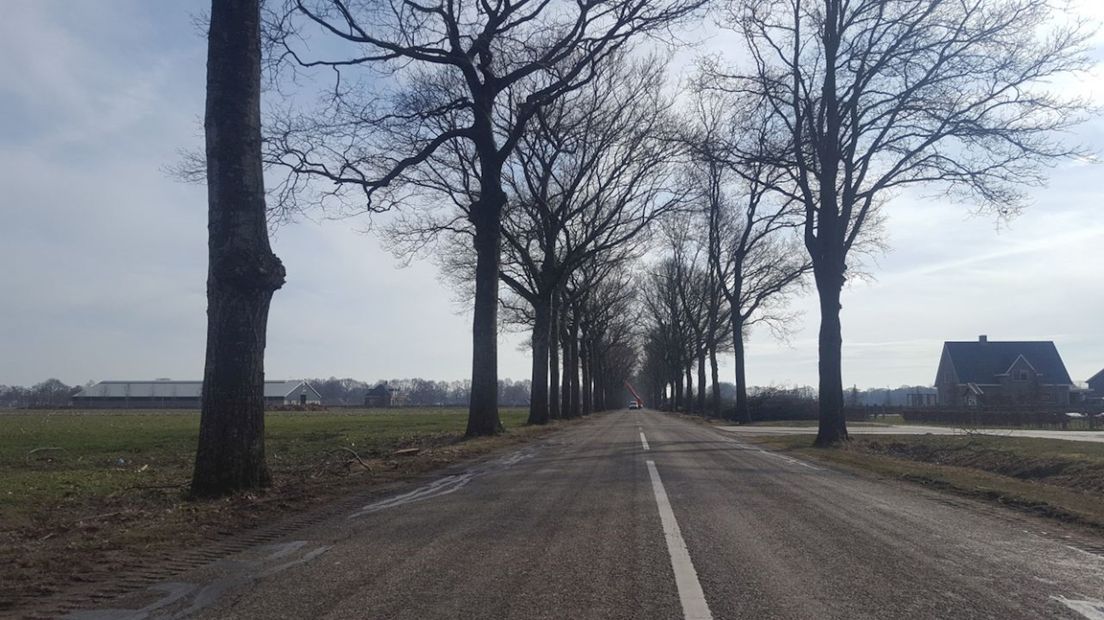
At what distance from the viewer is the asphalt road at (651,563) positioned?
5270mm

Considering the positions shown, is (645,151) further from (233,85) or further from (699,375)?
(699,375)

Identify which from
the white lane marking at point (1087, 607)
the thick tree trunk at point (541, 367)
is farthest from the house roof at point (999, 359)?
the white lane marking at point (1087, 607)

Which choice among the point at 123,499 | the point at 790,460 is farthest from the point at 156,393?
the point at 123,499

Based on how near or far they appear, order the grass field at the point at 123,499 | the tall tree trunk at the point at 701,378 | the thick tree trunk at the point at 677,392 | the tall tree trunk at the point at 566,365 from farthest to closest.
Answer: the thick tree trunk at the point at 677,392 → the tall tree trunk at the point at 701,378 → the tall tree trunk at the point at 566,365 → the grass field at the point at 123,499

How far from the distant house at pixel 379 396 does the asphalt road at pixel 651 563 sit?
14449cm

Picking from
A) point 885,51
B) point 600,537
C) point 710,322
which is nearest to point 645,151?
point 885,51

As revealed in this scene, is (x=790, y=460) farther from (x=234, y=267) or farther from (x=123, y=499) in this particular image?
(x=123, y=499)

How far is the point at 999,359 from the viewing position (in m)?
74.5

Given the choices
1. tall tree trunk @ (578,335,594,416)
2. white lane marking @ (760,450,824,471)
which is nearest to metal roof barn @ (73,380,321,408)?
tall tree trunk @ (578,335,594,416)

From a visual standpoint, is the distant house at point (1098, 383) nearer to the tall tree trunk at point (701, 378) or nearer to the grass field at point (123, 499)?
the tall tree trunk at point (701, 378)

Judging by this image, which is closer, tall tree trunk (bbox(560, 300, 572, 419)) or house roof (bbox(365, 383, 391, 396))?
tall tree trunk (bbox(560, 300, 572, 419))

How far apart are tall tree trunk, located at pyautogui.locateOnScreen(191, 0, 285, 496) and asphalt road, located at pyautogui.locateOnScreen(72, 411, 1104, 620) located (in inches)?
75.9

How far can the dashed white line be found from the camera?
513cm

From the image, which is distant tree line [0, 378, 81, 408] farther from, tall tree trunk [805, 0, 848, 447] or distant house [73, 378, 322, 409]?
tall tree trunk [805, 0, 848, 447]
